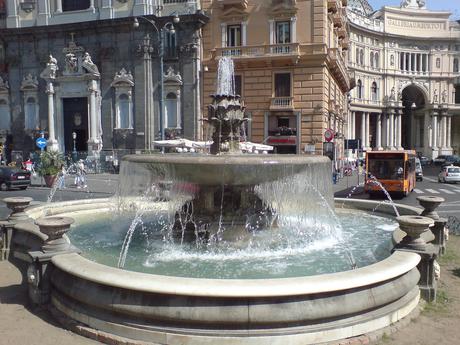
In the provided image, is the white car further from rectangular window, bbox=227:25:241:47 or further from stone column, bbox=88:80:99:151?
stone column, bbox=88:80:99:151

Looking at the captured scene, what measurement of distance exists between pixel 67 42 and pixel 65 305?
1237 inches

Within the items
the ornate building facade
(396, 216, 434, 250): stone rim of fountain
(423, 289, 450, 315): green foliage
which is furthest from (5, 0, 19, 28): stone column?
(423, 289, 450, 315): green foliage

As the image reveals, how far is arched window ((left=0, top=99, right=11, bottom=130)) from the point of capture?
118 feet

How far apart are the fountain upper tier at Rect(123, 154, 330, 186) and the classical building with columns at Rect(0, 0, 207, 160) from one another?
2300 centimetres

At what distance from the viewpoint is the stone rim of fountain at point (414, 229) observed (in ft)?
20.4

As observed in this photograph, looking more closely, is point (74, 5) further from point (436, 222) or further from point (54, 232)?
point (436, 222)

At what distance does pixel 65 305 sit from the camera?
5586mm

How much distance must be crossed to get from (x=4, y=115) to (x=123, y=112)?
10625 millimetres

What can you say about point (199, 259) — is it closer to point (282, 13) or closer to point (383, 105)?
point (282, 13)

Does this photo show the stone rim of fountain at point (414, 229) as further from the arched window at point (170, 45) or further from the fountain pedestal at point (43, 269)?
the arched window at point (170, 45)

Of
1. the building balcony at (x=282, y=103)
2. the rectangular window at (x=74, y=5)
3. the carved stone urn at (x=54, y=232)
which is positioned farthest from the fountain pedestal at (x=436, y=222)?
the rectangular window at (x=74, y=5)

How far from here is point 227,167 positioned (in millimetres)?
7227

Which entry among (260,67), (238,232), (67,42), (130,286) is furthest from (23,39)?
(130,286)

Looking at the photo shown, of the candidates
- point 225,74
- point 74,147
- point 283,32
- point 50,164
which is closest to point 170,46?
point 225,74
